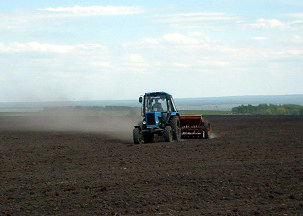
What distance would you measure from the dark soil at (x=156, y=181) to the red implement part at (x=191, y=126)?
563 centimetres

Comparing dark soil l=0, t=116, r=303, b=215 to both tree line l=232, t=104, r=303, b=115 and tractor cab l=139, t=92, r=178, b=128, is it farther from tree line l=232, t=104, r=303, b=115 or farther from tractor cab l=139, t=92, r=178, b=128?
tree line l=232, t=104, r=303, b=115

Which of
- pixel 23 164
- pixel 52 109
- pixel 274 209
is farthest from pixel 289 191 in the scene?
pixel 52 109

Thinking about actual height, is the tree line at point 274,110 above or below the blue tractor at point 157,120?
below

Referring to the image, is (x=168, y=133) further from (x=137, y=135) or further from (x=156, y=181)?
(x=156, y=181)

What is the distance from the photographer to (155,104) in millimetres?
29531

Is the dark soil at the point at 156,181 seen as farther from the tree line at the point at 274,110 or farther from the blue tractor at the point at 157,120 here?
the tree line at the point at 274,110

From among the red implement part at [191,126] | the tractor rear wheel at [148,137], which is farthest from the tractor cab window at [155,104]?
the red implement part at [191,126]

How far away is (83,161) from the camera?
21.6 meters

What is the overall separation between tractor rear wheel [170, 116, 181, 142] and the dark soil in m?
3.42

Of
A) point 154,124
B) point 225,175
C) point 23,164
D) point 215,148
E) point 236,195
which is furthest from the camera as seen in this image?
Result: point 154,124

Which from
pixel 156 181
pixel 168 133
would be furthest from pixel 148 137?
pixel 156 181

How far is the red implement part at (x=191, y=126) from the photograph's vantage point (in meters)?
31.3

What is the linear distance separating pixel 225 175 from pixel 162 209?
14.6 feet

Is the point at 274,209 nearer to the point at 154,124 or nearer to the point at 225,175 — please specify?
the point at 225,175
